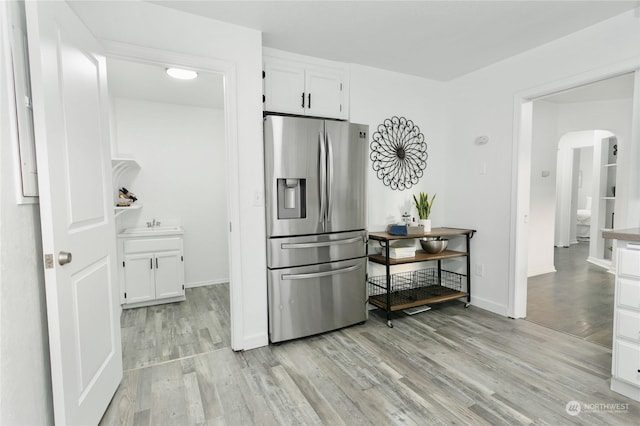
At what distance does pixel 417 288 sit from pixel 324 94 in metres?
2.38

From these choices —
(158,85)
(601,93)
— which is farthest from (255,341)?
(601,93)

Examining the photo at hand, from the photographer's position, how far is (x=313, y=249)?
2.61m

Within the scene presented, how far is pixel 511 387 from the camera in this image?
6.39ft

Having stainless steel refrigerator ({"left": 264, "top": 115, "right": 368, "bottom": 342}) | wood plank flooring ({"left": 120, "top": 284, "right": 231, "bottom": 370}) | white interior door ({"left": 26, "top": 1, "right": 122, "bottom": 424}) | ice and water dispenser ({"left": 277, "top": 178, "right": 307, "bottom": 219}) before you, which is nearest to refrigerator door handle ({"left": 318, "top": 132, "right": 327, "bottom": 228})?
stainless steel refrigerator ({"left": 264, "top": 115, "right": 368, "bottom": 342})

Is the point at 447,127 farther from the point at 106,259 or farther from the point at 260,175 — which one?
the point at 106,259

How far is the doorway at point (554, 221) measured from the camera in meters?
3.05

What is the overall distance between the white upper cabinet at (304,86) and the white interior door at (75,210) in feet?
4.21

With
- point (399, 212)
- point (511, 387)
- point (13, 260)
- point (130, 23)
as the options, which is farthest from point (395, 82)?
point (13, 260)

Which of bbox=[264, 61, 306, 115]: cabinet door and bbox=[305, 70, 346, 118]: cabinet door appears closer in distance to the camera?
bbox=[264, 61, 306, 115]: cabinet door

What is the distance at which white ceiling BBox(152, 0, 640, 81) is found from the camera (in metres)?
2.10

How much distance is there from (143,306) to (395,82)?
12.4 feet

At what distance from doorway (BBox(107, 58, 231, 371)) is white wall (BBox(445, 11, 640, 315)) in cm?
265

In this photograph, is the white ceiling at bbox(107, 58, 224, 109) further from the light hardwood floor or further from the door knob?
the light hardwood floor

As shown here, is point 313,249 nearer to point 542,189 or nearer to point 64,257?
point 64,257
